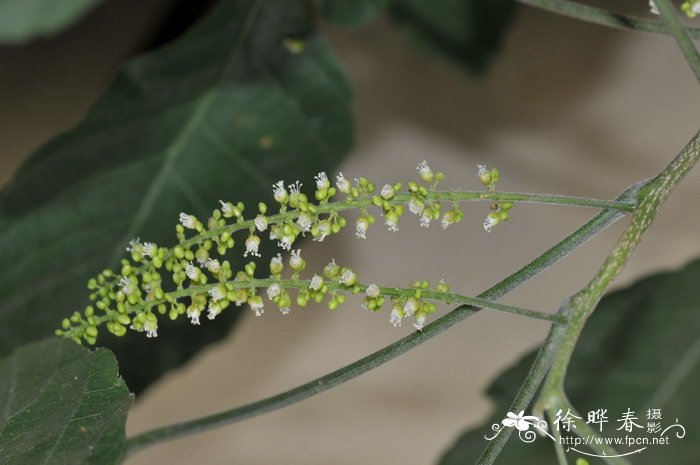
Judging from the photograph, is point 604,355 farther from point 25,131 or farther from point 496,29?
point 25,131

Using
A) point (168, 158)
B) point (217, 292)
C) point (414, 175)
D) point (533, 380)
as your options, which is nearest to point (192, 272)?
point (217, 292)

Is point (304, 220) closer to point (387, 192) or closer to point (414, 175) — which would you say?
point (387, 192)

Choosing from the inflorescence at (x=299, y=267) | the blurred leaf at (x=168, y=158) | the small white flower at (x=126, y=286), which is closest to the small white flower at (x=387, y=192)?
the inflorescence at (x=299, y=267)

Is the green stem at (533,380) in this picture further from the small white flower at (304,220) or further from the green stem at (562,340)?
the small white flower at (304,220)

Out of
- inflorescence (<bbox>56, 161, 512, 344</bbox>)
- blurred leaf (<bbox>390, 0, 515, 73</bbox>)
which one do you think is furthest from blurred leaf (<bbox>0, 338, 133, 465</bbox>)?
blurred leaf (<bbox>390, 0, 515, 73</bbox>)

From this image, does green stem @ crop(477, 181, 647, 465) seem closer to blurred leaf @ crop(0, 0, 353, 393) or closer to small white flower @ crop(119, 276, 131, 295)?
small white flower @ crop(119, 276, 131, 295)

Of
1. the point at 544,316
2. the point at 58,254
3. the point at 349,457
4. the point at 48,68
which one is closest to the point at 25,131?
the point at 48,68
